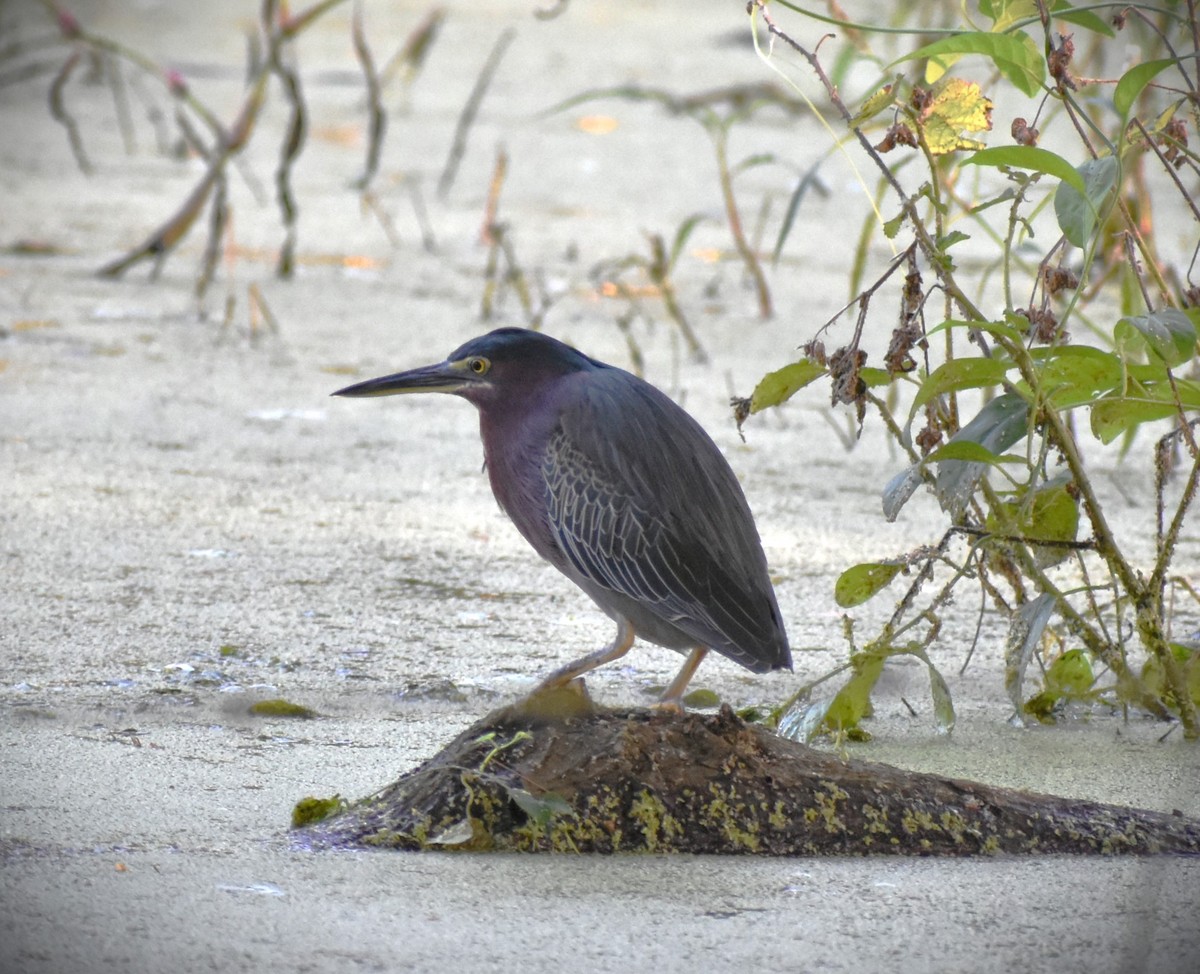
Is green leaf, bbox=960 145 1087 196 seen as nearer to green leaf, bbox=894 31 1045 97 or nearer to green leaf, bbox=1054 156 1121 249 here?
green leaf, bbox=1054 156 1121 249

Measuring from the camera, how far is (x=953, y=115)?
68.1 inches

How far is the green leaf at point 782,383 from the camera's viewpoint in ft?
5.79

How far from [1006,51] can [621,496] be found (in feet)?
2.00

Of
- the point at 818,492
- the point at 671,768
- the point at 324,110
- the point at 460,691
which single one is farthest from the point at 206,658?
the point at 324,110

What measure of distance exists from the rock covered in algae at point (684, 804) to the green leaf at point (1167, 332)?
0.45m

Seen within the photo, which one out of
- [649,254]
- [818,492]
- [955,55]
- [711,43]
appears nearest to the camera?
[955,55]

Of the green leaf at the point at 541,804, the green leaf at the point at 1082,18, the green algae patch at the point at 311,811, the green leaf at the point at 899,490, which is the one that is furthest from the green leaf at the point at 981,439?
the green algae patch at the point at 311,811

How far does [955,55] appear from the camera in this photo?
1797 mm

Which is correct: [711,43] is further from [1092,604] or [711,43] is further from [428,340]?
[1092,604]

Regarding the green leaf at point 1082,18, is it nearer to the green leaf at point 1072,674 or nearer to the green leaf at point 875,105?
the green leaf at point 875,105

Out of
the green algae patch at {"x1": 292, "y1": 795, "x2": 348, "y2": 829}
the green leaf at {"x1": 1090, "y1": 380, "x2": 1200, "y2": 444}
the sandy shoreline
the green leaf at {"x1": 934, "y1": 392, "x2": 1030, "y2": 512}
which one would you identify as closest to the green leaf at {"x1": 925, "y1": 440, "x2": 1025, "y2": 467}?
the green leaf at {"x1": 934, "y1": 392, "x2": 1030, "y2": 512}

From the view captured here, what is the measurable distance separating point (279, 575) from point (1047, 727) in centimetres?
112

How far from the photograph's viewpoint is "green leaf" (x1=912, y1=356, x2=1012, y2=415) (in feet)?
5.53

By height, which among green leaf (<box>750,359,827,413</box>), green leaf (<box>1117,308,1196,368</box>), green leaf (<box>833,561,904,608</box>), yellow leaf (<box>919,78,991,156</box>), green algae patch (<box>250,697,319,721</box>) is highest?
yellow leaf (<box>919,78,991,156</box>)
